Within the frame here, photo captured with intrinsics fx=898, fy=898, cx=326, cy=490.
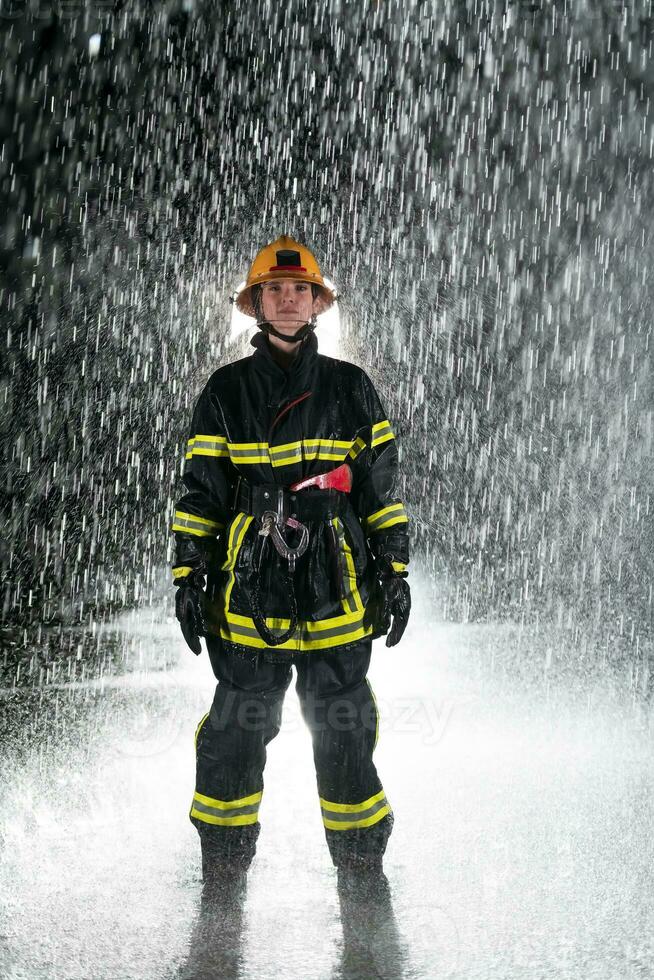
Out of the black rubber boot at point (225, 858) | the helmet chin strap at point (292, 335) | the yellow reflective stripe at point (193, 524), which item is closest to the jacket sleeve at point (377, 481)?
the helmet chin strap at point (292, 335)

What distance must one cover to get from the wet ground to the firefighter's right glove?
0.71 m

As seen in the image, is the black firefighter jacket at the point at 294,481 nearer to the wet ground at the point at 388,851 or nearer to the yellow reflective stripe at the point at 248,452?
the yellow reflective stripe at the point at 248,452

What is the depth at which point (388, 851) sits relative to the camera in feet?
9.19

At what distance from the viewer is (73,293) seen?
10.5 metres

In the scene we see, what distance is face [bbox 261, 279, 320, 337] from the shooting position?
8.77 ft

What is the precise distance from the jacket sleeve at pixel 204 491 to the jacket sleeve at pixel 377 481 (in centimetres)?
39

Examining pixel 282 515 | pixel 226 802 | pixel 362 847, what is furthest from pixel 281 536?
pixel 362 847

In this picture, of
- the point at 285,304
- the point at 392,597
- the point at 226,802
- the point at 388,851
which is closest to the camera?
the point at 226,802

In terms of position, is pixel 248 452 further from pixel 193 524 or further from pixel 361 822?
pixel 361 822

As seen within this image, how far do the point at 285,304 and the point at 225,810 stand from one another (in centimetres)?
146

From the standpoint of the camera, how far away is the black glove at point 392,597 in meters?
2.57

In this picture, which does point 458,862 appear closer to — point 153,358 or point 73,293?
point 73,293

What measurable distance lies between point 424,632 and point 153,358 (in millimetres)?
7019

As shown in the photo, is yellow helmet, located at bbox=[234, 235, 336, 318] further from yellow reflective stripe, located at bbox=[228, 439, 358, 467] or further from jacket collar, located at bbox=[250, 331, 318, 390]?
yellow reflective stripe, located at bbox=[228, 439, 358, 467]
